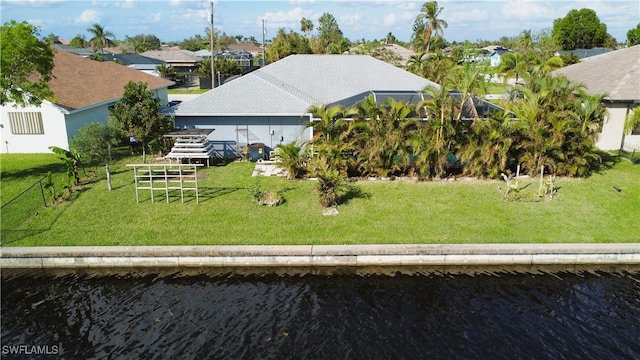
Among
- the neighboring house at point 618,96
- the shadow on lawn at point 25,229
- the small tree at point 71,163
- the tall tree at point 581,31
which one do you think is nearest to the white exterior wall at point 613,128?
the neighboring house at point 618,96

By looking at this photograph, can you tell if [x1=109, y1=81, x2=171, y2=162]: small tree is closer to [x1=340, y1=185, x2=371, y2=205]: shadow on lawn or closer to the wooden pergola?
the wooden pergola

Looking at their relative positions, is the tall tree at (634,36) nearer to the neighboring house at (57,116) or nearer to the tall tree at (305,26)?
the tall tree at (305,26)

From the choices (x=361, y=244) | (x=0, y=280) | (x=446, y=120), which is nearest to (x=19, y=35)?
(x=0, y=280)

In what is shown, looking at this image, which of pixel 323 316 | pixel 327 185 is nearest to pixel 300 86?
pixel 327 185

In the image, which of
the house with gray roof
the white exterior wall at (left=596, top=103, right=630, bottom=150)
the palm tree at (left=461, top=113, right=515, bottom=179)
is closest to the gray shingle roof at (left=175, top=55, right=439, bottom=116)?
the house with gray roof

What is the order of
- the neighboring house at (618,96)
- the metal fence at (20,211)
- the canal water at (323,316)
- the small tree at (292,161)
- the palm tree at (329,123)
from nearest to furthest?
the canal water at (323,316)
the metal fence at (20,211)
the palm tree at (329,123)
the small tree at (292,161)
the neighboring house at (618,96)

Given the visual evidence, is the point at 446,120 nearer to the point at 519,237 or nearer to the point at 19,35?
the point at 519,237

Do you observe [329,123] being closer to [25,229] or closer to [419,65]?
[25,229]
